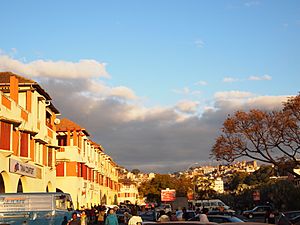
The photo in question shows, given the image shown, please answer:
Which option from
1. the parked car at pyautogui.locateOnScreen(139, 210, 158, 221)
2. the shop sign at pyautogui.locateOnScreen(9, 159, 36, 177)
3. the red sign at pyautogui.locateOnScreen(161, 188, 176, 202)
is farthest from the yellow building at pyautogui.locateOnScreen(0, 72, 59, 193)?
the red sign at pyautogui.locateOnScreen(161, 188, 176, 202)

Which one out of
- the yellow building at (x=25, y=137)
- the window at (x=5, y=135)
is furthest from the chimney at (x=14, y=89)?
the window at (x=5, y=135)

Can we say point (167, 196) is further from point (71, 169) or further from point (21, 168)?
point (21, 168)

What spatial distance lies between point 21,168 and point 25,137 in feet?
8.89

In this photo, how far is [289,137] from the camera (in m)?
44.4

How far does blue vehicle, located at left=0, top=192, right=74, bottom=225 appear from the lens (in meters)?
29.7

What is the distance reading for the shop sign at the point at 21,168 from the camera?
115ft

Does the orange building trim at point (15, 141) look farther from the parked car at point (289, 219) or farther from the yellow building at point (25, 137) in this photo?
the parked car at point (289, 219)

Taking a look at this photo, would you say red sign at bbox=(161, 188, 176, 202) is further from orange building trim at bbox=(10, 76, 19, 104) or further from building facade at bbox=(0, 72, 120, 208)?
orange building trim at bbox=(10, 76, 19, 104)

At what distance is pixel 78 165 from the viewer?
64000 mm

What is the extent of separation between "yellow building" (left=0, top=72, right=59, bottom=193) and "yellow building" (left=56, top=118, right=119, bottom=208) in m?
10.8

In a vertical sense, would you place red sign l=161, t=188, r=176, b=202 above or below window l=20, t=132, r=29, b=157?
below

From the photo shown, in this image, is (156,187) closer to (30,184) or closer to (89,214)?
(89,214)

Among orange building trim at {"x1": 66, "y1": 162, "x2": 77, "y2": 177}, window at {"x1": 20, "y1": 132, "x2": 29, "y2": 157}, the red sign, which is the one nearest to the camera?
window at {"x1": 20, "y1": 132, "x2": 29, "y2": 157}

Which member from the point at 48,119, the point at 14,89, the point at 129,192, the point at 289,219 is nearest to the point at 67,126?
the point at 48,119
